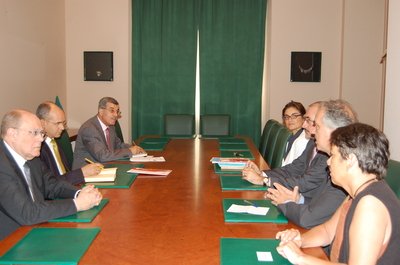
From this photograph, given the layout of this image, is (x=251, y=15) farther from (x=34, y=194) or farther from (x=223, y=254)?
(x=223, y=254)

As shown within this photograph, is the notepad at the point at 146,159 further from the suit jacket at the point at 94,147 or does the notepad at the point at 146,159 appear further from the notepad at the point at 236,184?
the notepad at the point at 236,184

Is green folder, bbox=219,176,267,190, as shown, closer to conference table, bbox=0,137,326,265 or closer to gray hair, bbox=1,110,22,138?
conference table, bbox=0,137,326,265

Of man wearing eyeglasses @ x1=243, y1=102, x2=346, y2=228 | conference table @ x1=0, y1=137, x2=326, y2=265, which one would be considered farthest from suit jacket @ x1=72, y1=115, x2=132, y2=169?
man wearing eyeglasses @ x1=243, y1=102, x2=346, y2=228

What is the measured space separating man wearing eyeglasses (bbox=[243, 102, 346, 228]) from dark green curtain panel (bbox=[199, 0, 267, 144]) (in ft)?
11.9

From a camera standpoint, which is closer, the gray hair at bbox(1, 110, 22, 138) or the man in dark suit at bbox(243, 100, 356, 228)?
the man in dark suit at bbox(243, 100, 356, 228)

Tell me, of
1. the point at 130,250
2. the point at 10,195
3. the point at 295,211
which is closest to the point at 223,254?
the point at 130,250

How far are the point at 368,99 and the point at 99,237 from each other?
18.5 ft

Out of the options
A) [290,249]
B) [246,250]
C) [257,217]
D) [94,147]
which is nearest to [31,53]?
[94,147]

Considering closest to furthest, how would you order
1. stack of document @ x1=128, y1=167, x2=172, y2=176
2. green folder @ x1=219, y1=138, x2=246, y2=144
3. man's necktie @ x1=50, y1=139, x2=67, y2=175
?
stack of document @ x1=128, y1=167, x2=172, y2=176
man's necktie @ x1=50, y1=139, x2=67, y2=175
green folder @ x1=219, y1=138, x2=246, y2=144

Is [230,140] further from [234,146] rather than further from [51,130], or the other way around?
[51,130]

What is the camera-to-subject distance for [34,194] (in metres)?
2.34

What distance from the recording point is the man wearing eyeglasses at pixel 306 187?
2.04 m

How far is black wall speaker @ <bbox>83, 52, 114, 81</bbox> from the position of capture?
6.78m

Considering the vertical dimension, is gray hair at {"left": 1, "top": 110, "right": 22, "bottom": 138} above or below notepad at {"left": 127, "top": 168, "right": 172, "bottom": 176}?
above
